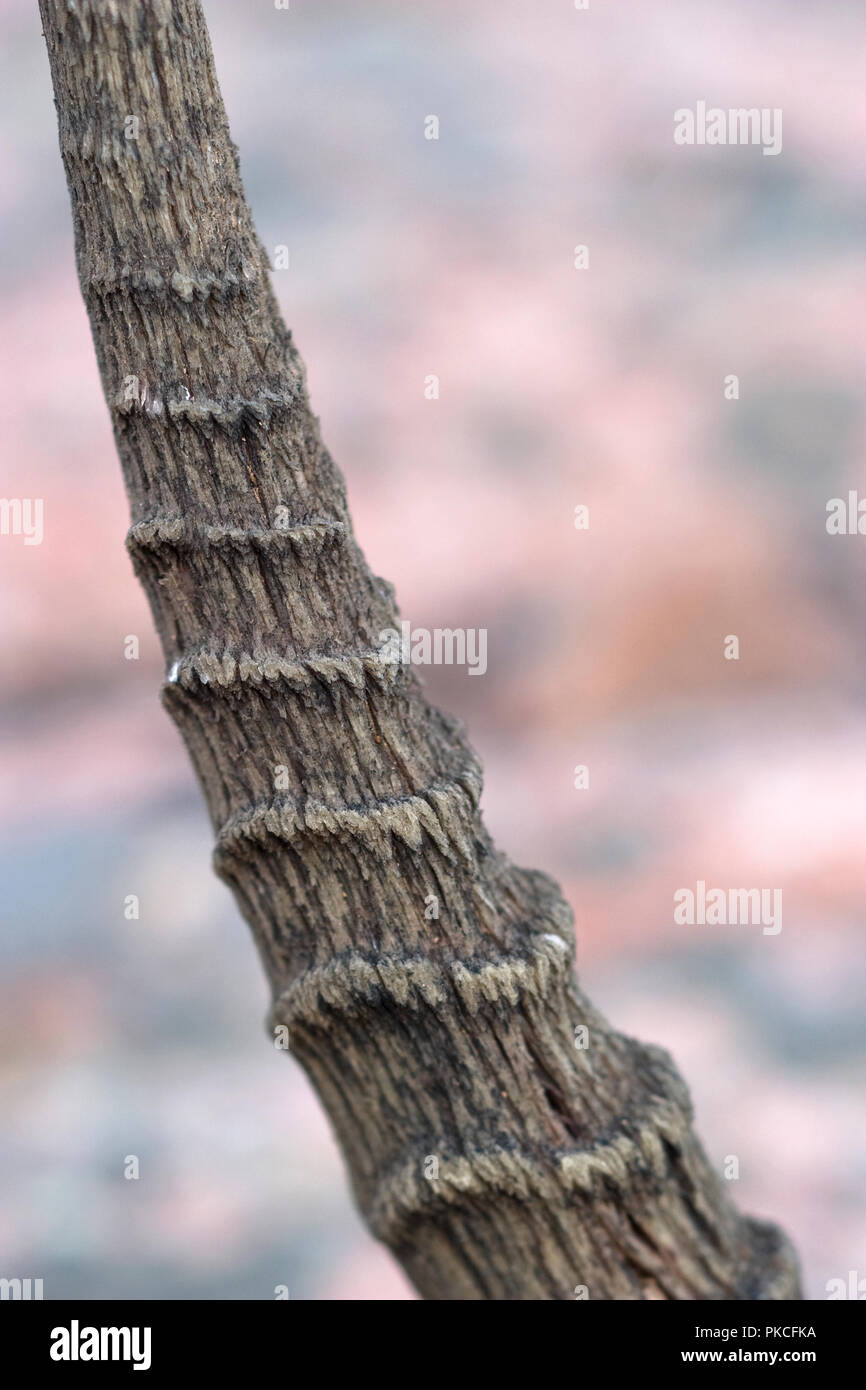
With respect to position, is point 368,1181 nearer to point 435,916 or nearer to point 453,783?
point 435,916

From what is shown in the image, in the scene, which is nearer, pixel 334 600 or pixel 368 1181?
pixel 334 600

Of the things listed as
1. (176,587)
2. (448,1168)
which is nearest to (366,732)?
(176,587)

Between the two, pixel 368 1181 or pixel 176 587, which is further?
pixel 368 1181

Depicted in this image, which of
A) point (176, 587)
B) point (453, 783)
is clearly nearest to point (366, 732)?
point (453, 783)
